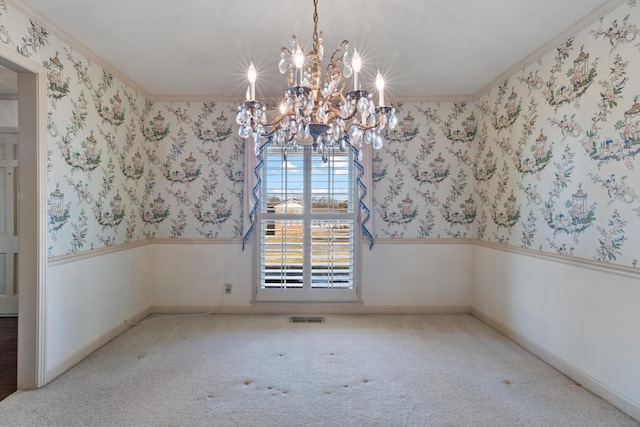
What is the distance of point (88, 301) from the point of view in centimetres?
274

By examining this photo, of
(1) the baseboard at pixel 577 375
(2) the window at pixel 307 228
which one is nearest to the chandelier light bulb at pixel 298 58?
(2) the window at pixel 307 228

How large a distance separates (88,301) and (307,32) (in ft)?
9.39

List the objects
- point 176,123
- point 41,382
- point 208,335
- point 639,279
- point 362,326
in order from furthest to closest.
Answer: point 176,123
point 362,326
point 208,335
point 41,382
point 639,279

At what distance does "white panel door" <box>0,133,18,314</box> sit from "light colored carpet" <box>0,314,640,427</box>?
168 centimetres

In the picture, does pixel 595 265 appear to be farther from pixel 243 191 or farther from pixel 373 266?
pixel 243 191

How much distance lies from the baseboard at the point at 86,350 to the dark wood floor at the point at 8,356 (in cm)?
22

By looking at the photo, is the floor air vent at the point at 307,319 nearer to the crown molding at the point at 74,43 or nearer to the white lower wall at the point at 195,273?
the white lower wall at the point at 195,273

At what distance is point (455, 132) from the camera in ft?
12.3

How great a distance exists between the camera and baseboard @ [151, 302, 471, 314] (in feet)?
12.2

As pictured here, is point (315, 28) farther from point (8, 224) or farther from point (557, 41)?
point (8, 224)

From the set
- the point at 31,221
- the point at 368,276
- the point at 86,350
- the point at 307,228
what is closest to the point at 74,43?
the point at 31,221

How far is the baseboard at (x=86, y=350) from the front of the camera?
2.35 meters

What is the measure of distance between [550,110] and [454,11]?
3.95ft

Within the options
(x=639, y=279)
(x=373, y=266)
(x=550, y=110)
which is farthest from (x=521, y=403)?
(x=550, y=110)
